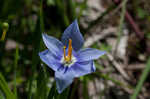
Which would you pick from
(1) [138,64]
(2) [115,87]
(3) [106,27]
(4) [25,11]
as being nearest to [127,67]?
(1) [138,64]

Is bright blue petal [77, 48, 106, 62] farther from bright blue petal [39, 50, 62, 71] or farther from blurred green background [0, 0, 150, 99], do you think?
blurred green background [0, 0, 150, 99]

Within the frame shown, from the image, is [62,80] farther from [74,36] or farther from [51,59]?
[74,36]

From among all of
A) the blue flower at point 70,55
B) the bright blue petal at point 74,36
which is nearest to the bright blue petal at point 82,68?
the blue flower at point 70,55

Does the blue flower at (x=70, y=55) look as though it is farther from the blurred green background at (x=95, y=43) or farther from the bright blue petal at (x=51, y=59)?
the blurred green background at (x=95, y=43)

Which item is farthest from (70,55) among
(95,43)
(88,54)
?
(95,43)

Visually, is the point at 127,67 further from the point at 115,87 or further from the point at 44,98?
the point at 44,98

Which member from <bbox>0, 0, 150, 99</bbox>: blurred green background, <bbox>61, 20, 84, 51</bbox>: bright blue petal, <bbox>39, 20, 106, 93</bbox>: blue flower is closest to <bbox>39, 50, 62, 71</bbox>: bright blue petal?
<bbox>39, 20, 106, 93</bbox>: blue flower
